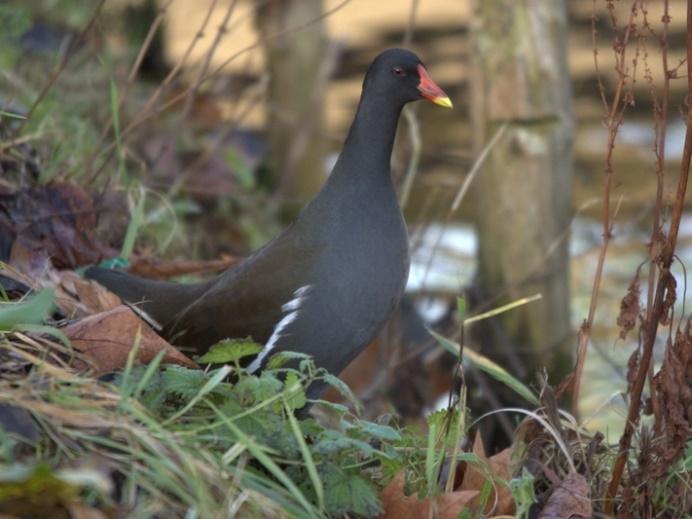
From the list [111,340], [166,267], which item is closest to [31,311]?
[111,340]

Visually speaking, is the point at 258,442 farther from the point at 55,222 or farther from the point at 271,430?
the point at 55,222

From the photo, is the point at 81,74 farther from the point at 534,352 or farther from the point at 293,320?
the point at 293,320

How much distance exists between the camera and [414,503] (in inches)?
101

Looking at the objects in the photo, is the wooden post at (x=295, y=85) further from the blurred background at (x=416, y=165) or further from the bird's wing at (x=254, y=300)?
the bird's wing at (x=254, y=300)

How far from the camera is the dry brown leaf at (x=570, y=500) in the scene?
2779 millimetres

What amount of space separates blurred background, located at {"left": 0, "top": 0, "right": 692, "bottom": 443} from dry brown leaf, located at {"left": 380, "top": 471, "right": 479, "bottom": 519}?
610 millimetres

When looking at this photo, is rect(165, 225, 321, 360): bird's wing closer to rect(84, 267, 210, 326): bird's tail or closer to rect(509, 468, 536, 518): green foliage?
rect(84, 267, 210, 326): bird's tail

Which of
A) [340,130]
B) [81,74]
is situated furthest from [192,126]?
[340,130]

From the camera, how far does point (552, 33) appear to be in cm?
494

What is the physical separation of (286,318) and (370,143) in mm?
530

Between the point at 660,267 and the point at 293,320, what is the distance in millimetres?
967

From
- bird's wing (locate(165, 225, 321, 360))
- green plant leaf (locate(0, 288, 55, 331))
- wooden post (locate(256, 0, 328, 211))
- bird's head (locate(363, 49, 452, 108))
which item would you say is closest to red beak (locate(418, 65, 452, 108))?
bird's head (locate(363, 49, 452, 108))

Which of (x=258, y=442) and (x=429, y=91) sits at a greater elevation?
(x=429, y=91)

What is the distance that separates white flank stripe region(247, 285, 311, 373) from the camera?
3332mm
